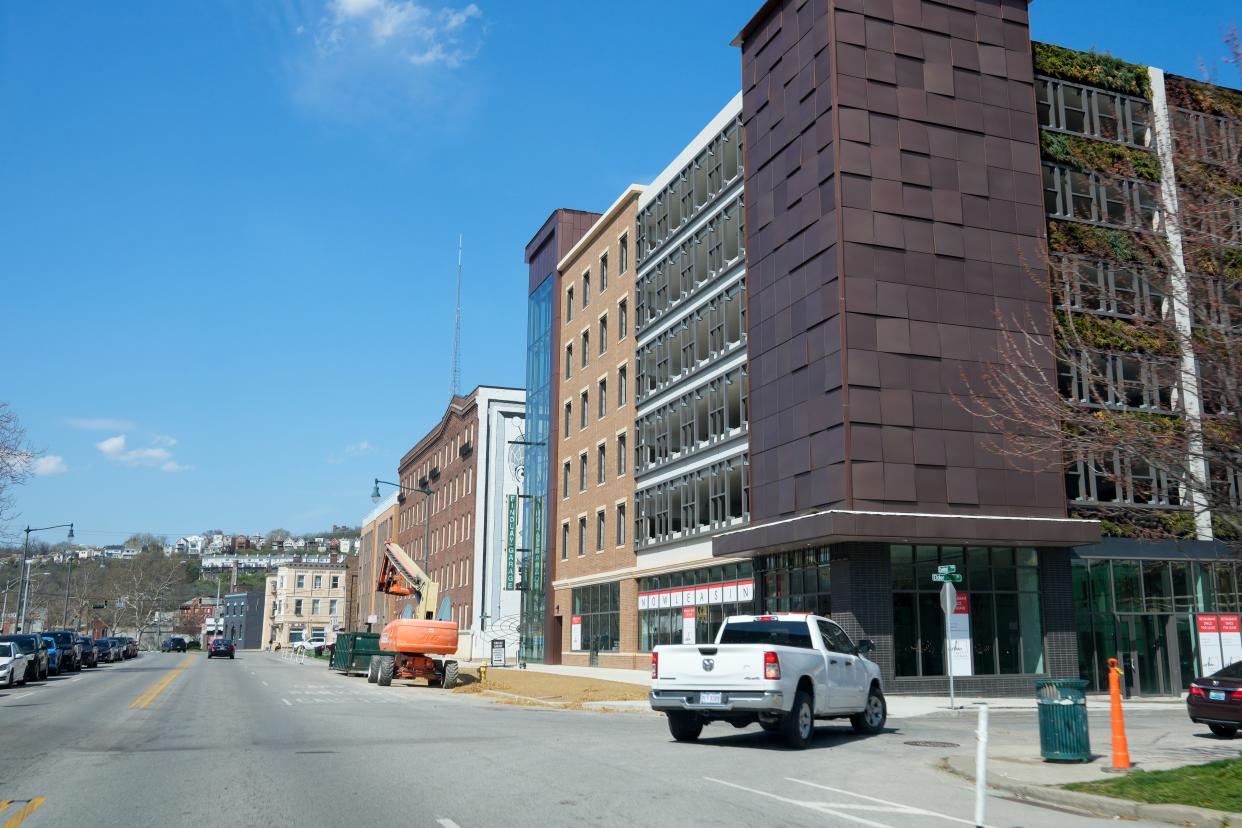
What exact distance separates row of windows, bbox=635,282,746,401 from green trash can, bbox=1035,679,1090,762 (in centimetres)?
2477

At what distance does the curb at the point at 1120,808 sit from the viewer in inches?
397

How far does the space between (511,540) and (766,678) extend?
5182 cm

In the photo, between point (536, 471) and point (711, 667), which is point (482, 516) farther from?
point (711, 667)

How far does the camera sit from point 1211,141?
1520cm

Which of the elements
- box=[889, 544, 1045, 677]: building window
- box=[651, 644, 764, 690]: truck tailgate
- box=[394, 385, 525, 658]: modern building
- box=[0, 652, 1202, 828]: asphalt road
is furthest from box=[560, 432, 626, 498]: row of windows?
box=[651, 644, 764, 690]: truck tailgate

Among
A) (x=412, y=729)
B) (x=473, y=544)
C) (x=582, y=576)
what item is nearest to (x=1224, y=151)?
(x=412, y=729)

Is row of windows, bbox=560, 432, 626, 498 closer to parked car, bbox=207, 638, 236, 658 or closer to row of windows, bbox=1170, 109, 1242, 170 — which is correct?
row of windows, bbox=1170, 109, 1242, 170

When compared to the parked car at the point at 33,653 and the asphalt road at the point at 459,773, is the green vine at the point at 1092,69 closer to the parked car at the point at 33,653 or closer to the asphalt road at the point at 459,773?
the asphalt road at the point at 459,773

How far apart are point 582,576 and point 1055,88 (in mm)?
30197

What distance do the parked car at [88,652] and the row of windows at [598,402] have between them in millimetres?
27447

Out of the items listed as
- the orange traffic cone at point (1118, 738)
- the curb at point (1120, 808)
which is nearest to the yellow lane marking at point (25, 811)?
the curb at point (1120, 808)

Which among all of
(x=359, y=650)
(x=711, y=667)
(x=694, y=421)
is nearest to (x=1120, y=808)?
(x=711, y=667)

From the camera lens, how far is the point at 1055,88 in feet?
121

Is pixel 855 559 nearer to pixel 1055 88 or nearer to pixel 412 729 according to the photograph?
pixel 412 729
